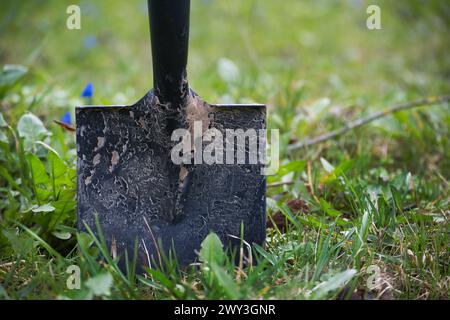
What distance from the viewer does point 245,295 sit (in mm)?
→ 984

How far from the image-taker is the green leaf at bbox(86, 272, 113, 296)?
3.14 ft

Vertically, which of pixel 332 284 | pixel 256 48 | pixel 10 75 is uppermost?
pixel 256 48

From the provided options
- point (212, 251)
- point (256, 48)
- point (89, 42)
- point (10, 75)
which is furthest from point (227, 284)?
point (256, 48)

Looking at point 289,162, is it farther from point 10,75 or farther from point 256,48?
point 256,48

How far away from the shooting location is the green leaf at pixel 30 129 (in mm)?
1537

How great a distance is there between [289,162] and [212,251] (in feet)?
1.97

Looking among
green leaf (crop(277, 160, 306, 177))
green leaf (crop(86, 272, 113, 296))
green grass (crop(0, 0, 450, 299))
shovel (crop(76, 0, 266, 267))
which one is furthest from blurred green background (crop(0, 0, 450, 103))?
green leaf (crop(86, 272, 113, 296))

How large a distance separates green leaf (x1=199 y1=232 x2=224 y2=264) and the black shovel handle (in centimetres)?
37

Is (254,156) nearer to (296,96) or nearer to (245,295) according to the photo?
(245,295)

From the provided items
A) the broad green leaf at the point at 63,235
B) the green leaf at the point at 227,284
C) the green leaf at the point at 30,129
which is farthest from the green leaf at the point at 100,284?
the green leaf at the point at 30,129

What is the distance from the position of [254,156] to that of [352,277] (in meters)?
0.38

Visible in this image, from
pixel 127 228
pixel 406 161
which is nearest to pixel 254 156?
pixel 127 228

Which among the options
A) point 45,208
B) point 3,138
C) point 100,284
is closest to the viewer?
point 100,284

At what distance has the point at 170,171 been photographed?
1290 millimetres
